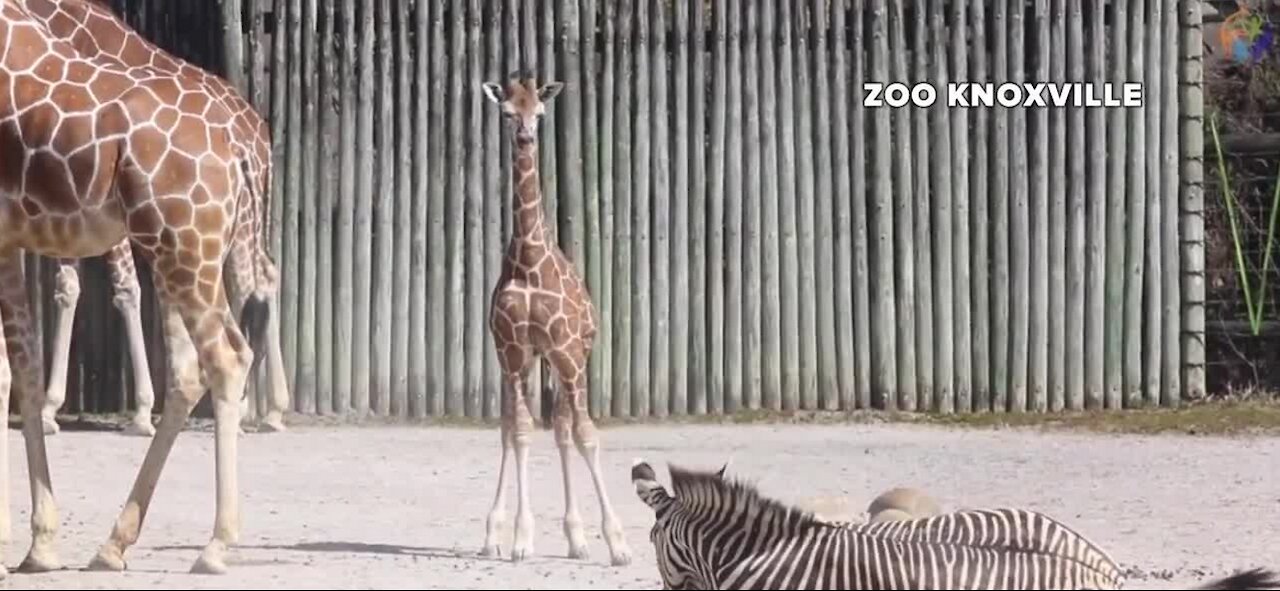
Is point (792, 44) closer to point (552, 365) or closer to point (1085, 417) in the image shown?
point (1085, 417)

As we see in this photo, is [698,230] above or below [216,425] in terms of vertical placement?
above

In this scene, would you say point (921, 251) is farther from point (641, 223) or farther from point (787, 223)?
point (641, 223)

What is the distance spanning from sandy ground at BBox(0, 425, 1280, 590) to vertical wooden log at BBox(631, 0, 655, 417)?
1.21ft

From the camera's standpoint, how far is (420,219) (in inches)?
504

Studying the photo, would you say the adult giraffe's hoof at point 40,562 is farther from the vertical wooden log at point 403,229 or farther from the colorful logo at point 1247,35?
the colorful logo at point 1247,35

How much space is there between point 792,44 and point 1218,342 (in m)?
2.96

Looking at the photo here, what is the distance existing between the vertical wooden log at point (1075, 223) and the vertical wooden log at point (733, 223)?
5.79 ft

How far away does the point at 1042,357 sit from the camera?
12953mm

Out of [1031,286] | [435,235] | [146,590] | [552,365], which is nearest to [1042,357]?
[1031,286]

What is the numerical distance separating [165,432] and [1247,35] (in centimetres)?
774

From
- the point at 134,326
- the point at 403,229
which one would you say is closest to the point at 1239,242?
the point at 403,229

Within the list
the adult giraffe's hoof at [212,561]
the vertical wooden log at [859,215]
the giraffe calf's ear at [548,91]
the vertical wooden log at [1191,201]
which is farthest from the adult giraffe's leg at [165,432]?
the vertical wooden log at [1191,201]

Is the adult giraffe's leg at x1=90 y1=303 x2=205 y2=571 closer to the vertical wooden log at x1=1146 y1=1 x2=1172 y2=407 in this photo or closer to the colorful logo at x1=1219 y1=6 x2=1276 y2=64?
the vertical wooden log at x1=1146 y1=1 x2=1172 y2=407

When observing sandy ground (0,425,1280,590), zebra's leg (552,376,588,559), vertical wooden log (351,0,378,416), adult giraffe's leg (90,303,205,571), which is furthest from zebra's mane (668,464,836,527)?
vertical wooden log (351,0,378,416)
